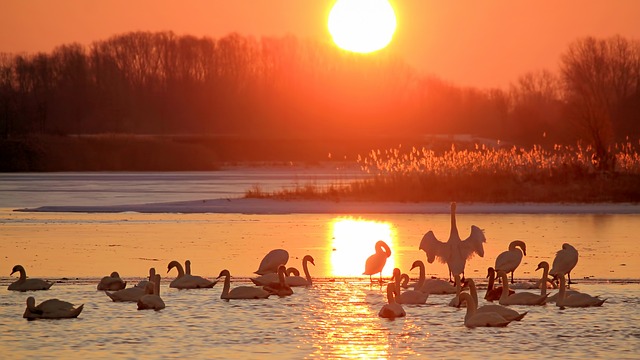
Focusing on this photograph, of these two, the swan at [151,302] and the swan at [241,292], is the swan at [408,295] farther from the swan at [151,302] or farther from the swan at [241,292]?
the swan at [151,302]

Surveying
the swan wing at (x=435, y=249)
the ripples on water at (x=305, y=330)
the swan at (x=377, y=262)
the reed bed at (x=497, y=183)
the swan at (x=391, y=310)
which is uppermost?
the reed bed at (x=497, y=183)

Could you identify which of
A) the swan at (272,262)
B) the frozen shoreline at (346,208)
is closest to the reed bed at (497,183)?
the frozen shoreline at (346,208)

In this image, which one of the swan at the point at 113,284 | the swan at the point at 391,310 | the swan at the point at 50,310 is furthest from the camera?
the swan at the point at 113,284

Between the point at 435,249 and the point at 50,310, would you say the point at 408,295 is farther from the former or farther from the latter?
the point at 50,310

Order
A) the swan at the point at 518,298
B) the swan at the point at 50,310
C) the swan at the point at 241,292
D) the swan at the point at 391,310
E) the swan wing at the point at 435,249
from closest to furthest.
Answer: the swan at the point at 50,310
the swan at the point at 391,310
the swan at the point at 518,298
the swan at the point at 241,292
the swan wing at the point at 435,249

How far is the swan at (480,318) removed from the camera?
11.3 meters

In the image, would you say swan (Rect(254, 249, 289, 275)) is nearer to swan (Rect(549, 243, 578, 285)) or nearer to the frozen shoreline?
swan (Rect(549, 243, 578, 285))

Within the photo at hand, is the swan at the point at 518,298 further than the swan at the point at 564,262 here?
No

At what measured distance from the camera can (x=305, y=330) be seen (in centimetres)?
1120

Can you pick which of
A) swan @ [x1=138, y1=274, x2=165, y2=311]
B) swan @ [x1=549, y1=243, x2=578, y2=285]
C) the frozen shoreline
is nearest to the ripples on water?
swan @ [x1=138, y1=274, x2=165, y2=311]

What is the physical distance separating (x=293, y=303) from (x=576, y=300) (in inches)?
125

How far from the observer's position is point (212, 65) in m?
112

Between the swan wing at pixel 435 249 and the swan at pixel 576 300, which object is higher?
the swan wing at pixel 435 249

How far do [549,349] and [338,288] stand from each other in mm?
4211
